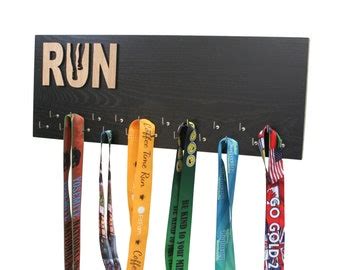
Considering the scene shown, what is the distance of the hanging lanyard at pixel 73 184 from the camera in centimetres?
130

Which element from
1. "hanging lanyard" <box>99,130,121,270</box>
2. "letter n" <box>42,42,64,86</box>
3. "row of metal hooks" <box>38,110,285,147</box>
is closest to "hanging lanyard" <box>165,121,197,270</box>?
"row of metal hooks" <box>38,110,285,147</box>

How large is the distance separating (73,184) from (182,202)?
29cm

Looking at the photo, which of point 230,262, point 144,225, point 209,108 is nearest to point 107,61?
point 209,108

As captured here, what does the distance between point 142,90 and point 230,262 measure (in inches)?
17.6

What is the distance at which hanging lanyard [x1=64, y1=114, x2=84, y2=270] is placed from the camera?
130cm

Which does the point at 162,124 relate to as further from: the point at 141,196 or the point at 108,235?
the point at 108,235

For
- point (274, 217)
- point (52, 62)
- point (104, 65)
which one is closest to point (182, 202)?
point (274, 217)

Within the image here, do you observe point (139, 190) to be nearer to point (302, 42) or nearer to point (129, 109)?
point (129, 109)

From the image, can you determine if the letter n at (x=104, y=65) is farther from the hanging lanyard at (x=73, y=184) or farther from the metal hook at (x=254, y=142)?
the metal hook at (x=254, y=142)

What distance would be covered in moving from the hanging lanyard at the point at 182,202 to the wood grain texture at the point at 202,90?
7cm

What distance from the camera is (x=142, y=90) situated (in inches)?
51.0

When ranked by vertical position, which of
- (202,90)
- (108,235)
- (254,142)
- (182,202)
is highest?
(202,90)

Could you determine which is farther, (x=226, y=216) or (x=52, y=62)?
(x=52, y=62)

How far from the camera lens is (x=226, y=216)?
3.85 feet
